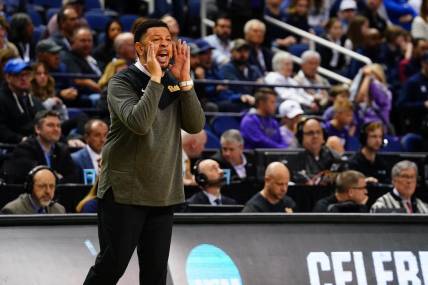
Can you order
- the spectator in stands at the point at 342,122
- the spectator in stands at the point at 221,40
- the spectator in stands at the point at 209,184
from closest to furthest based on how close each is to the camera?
1. the spectator in stands at the point at 209,184
2. the spectator in stands at the point at 342,122
3. the spectator in stands at the point at 221,40

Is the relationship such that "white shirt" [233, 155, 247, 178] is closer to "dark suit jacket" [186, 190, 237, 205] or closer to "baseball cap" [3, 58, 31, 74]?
"dark suit jacket" [186, 190, 237, 205]

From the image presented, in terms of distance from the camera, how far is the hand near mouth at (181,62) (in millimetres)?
6348

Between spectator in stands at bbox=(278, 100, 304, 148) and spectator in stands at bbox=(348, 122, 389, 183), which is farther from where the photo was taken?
spectator in stands at bbox=(278, 100, 304, 148)

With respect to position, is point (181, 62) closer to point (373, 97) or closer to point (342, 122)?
point (342, 122)

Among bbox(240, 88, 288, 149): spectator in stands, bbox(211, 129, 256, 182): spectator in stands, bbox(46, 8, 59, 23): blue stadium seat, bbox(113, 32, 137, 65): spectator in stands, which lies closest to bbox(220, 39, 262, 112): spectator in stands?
bbox(240, 88, 288, 149): spectator in stands

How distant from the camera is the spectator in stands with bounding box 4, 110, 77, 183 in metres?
10.7

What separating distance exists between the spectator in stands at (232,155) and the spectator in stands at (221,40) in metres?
3.67

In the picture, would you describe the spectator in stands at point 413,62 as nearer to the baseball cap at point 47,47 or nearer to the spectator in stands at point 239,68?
the spectator in stands at point 239,68

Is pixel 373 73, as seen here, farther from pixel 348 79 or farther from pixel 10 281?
pixel 10 281

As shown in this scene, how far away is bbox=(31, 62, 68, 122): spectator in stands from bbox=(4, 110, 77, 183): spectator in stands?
1.34 metres

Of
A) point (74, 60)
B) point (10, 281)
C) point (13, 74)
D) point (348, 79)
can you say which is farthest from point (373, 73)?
point (10, 281)

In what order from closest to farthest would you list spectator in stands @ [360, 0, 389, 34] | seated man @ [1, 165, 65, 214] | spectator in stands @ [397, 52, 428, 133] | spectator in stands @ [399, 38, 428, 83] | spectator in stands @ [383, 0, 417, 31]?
1. seated man @ [1, 165, 65, 214]
2. spectator in stands @ [397, 52, 428, 133]
3. spectator in stands @ [399, 38, 428, 83]
4. spectator in stands @ [360, 0, 389, 34]
5. spectator in stands @ [383, 0, 417, 31]

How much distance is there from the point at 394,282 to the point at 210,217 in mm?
1291

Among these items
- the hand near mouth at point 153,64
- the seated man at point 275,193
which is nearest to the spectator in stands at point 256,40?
the seated man at point 275,193
